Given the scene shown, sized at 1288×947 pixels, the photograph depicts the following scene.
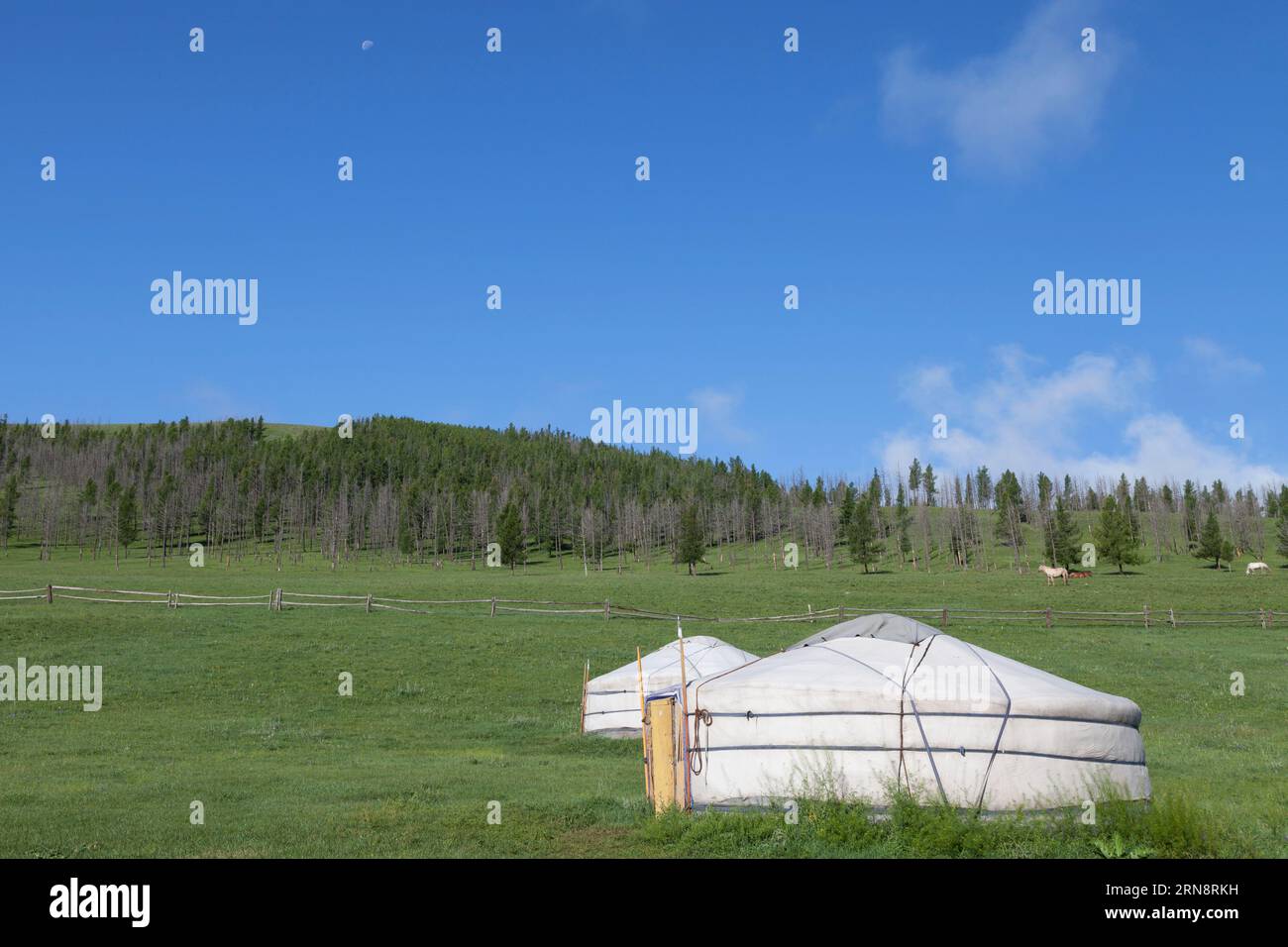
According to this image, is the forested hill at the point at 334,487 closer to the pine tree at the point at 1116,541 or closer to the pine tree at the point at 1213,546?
the pine tree at the point at 1116,541

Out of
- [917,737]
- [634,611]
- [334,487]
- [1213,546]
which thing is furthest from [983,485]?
[917,737]

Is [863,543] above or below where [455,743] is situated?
above

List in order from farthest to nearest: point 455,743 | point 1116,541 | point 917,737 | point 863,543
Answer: point 863,543, point 1116,541, point 455,743, point 917,737

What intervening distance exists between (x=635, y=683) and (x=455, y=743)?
4128 millimetres

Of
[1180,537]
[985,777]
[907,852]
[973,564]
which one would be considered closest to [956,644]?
[985,777]

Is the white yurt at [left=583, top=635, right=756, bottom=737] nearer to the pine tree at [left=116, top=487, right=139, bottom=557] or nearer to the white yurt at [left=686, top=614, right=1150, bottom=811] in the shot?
the white yurt at [left=686, top=614, right=1150, bottom=811]

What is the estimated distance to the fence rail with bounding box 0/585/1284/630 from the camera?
40.5m

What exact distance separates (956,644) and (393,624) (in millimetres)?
28356

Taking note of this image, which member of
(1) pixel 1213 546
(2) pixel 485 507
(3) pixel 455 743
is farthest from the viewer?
(2) pixel 485 507

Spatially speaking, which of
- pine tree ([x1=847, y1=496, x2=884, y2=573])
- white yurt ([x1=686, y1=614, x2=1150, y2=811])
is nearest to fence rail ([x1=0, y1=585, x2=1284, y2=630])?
white yurt ([x1=686, y1=614, x2=1150, y2=811])

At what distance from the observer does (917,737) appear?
38.9 ft

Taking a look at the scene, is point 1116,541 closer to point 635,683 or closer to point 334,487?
point 635,683

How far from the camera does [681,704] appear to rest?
42.0 ft

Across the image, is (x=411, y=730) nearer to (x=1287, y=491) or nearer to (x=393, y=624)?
(x=393, y=624)
